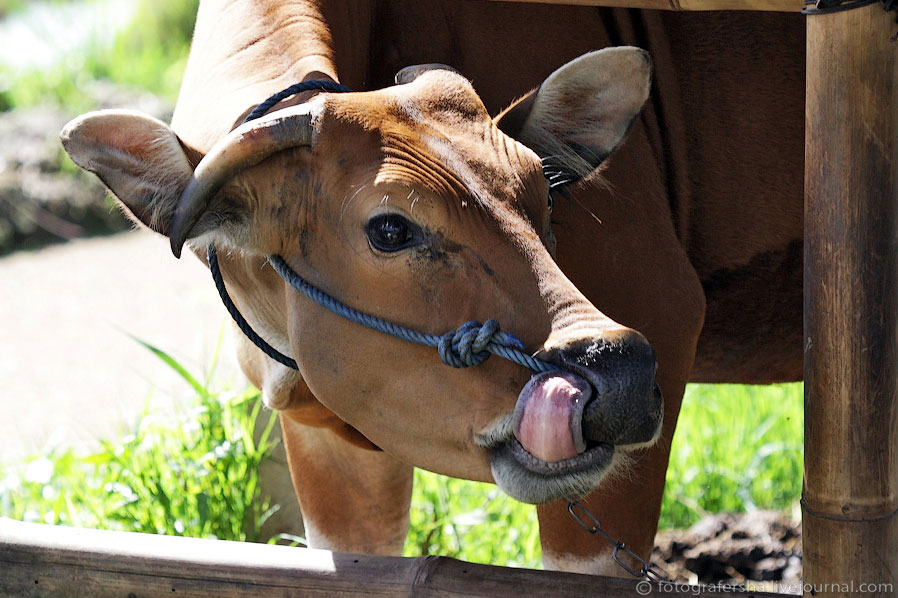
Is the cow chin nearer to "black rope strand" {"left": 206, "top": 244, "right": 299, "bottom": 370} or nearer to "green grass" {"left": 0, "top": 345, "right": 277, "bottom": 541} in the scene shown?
"black rope strand" {"left": 206, "top": 244, "right": 299, "bottom": 370}

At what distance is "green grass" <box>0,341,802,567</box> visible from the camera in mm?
3689

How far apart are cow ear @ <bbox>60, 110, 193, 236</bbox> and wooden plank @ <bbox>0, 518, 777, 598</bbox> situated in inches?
25.7

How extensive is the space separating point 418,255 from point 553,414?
1.30 feet

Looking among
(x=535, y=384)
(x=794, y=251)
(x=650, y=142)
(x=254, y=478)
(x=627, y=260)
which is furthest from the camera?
(x=254, y=478)

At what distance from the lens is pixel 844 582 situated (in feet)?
6.64

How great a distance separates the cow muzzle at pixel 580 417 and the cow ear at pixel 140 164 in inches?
31.4

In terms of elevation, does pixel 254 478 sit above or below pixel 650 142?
below

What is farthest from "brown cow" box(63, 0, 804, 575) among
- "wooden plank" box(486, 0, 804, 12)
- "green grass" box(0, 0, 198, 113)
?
"green grass" box(0, 0, 198, 113)

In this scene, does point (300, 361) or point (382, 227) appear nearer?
point (382, 227)

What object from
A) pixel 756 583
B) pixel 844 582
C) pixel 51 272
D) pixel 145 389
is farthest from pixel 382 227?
pixel 51 272

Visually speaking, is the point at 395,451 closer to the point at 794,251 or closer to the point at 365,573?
the point at 365,573

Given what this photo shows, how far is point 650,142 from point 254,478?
1786 mm

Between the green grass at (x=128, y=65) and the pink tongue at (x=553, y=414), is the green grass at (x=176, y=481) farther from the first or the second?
the green grass at (x=128, y=65)

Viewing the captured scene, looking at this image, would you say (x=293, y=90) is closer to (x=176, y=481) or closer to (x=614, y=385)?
(x=614, y=385)
